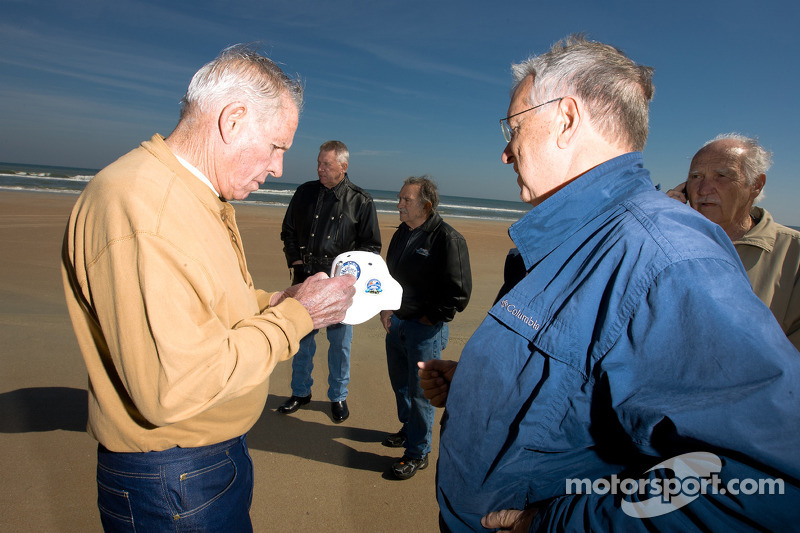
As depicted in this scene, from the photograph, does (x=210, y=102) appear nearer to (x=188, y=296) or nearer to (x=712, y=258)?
(x=188, y=296)

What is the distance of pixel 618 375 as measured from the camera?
995mm

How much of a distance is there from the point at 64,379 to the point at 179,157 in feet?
12.6

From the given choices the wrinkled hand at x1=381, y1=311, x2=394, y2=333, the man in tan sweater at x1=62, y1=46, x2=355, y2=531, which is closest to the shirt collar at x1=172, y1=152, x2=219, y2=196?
the man in tan sweater at x1=62, y1=46, x2=355, y2=531

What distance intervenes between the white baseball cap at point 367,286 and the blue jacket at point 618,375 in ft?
4.17

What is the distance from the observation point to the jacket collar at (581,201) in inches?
50.4

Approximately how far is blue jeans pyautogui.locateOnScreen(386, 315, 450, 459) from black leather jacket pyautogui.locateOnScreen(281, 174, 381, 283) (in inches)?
53.5

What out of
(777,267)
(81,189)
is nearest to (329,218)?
(777,267)

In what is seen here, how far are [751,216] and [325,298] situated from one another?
303 centimetres

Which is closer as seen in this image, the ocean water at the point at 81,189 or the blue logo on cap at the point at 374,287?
the blue logo on cap at the point at 374,287

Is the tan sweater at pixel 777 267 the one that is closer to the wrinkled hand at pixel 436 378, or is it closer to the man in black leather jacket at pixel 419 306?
the man in black leather jacket at pixel 419 306

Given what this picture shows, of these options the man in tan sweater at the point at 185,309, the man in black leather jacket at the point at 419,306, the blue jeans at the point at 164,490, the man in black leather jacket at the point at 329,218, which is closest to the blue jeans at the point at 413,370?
the man in black leather jacket at the point at 419,306

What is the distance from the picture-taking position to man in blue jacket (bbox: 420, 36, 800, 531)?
843 millimetres

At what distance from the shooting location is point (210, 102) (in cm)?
160

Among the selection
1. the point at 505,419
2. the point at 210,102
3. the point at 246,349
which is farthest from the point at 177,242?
the point at 505,419
